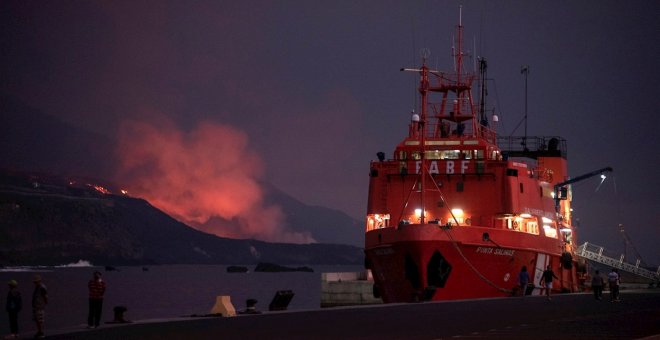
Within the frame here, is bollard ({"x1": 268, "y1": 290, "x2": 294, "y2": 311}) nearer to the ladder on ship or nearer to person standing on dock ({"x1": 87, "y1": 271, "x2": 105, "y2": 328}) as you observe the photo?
person standing on dock ({"x1": 87, "y1": 271, "x2": 105, "y2": 328})

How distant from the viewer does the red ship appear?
47.5 meters

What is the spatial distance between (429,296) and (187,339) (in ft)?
73.2

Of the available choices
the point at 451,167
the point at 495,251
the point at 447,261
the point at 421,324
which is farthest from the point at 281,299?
the point at 451,167

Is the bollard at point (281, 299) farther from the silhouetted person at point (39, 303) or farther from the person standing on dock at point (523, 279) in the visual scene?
the person standing on dock at point (523, 279)

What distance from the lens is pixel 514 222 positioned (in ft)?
172

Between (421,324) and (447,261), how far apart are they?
1774 centimetres

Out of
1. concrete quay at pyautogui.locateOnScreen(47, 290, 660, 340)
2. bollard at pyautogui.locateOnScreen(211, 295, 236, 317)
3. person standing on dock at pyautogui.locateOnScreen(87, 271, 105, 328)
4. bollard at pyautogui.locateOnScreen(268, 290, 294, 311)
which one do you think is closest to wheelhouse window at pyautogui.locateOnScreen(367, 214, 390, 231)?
concrete quay at pyautogui.locateOnScreen(47, 290, 660, 340)

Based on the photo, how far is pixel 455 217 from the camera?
169ft

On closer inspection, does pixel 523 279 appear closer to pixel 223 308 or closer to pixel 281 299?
pixel 281 299

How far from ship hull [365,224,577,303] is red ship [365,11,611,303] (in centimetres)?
5

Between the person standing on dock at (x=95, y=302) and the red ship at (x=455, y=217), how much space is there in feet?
58.2

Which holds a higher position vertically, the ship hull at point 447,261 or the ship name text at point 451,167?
the ship name text at point 451,167

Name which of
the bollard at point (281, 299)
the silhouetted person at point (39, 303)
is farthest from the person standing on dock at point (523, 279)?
the silhouetted person at point (39, 303)

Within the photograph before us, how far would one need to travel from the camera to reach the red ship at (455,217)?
47500 mm
